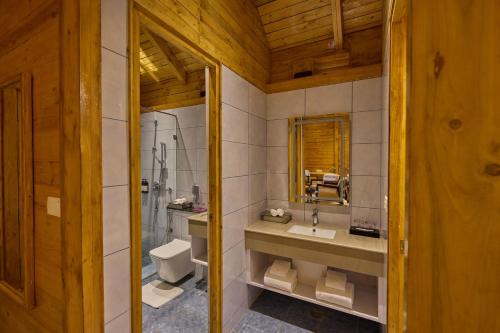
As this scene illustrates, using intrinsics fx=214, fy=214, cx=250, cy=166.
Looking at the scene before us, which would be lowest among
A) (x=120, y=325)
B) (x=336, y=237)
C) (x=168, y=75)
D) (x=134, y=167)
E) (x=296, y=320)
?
(x=296, y=320)

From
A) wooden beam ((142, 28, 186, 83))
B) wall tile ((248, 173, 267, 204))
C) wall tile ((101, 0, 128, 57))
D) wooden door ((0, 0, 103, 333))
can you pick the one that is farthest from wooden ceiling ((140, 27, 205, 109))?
wall tile ((101, 0, 128, 57))

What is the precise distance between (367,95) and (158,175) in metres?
2.81

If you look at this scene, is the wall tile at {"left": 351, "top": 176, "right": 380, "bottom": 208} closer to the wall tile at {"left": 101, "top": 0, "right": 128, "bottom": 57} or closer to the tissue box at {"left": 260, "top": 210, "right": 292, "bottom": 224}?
the tissue box at {"left": 260, "top": 210, "right": 292, "bottom": 224}

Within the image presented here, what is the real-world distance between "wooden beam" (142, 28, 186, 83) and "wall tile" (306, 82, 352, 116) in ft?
5.29

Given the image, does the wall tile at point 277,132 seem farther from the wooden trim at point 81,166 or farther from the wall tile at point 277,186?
the wooden trim at point 81,166

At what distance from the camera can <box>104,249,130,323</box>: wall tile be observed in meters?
0.95

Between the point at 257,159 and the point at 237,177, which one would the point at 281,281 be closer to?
the point at 237,177

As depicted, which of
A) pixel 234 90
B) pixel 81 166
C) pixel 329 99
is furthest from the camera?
pixel 329 99

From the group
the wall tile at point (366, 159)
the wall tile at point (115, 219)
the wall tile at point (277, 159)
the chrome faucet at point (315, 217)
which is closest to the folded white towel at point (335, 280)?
the chrome faucet at point (315, 217)

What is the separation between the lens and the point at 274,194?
2.48 meters

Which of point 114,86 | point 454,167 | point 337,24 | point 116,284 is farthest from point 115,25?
point 337,24

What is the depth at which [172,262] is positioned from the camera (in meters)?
2.40

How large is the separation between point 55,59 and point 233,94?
1.17 meters

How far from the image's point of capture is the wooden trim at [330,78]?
1997mm
